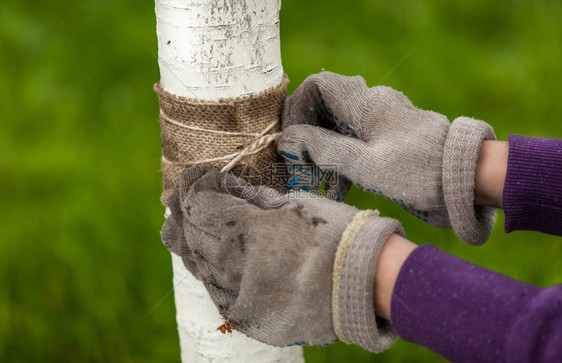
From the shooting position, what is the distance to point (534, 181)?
2.18 ft

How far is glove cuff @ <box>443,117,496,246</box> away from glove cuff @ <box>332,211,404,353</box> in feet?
0.38

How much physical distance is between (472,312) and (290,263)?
19cm

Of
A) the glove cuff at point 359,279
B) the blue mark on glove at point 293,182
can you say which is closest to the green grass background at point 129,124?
the blue mark on glove at point 293,182

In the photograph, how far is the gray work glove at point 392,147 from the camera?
0.67m

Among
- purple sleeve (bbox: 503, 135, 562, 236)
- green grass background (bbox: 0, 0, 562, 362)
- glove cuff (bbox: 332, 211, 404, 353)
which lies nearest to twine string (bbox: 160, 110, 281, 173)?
glove cuff (bbox: 332, 211, 404, 353)

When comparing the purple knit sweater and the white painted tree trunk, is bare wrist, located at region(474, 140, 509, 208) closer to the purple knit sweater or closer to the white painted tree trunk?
the purple knit sweater

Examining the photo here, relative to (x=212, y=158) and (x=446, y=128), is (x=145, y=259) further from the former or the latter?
(x=446, y=128)

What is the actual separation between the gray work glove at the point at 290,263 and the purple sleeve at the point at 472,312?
41 millimetres

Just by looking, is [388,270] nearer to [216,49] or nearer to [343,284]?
[343,284]

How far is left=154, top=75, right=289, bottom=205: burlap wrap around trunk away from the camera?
72 cm

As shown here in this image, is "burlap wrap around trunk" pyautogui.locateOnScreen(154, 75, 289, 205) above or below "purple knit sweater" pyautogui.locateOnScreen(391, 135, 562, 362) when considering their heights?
above

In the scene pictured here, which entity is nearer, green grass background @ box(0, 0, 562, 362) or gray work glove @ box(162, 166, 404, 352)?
gray work glove @ box(162, 166, 404, 352)

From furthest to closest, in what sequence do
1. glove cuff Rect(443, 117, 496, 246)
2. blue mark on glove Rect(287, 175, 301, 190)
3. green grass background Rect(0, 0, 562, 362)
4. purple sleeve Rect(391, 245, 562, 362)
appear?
green grass background Rect(0, 0, 562, 362) < blue mark on glove Rect(287, 175, 301, 190) < glove cuff Rect(443, 117, 496, 246) < purple sleeve Rect(391, 245, 562, 362)

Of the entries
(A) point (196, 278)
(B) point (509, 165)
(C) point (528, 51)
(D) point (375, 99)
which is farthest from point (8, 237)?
(C) point (528, 51)
